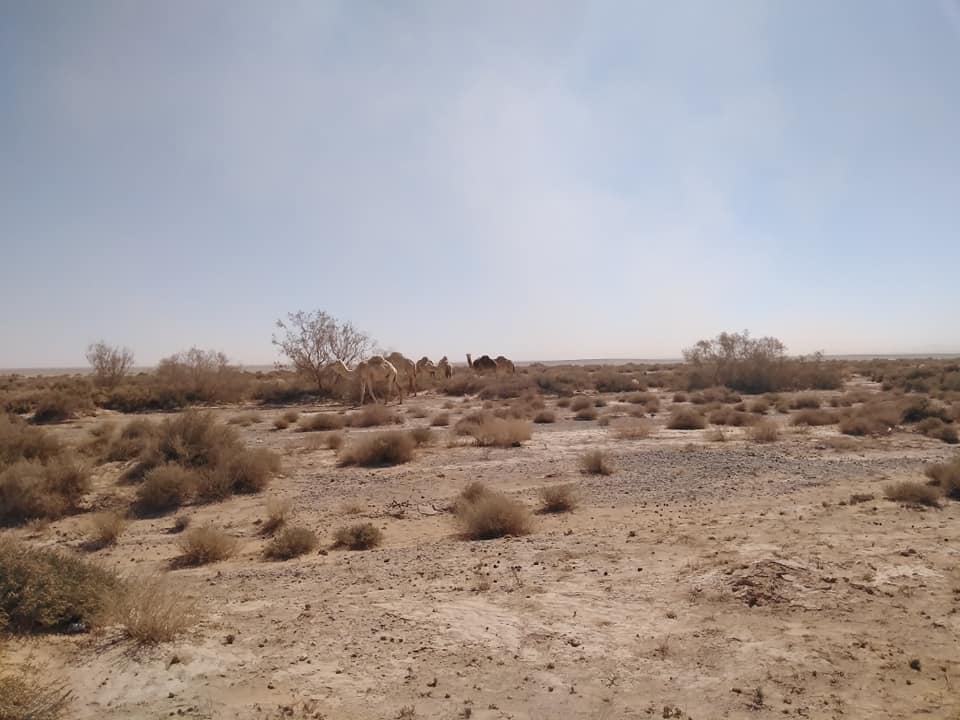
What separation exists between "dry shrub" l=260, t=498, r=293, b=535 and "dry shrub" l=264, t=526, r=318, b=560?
1257mm

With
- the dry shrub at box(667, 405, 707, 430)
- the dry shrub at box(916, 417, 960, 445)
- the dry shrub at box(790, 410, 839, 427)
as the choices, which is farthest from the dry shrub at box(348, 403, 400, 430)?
the dry shrub at box(916, 417, 960, 445)

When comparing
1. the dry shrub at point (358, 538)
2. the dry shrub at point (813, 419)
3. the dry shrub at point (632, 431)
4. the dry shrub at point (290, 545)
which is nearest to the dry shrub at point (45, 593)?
the dry shrub at point (290, 545)

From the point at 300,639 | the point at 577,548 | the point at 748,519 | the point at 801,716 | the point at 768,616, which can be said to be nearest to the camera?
the point at 801,716

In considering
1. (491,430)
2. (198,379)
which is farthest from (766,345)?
(198,379)

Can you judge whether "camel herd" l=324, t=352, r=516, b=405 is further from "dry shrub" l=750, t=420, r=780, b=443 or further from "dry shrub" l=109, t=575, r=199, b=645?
"dry shrub" l=109, t=575, r=199, b=645

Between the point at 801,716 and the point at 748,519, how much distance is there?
5603 millimetres

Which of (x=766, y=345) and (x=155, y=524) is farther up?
(x=766, y=345)

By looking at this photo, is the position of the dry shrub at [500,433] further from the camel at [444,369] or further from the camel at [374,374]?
the camel at [444,369]

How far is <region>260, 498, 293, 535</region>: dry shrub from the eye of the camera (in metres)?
10.4

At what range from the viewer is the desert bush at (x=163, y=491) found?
38.5ft

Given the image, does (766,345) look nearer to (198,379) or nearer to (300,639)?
(198,379)

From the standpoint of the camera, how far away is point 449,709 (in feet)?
15.5

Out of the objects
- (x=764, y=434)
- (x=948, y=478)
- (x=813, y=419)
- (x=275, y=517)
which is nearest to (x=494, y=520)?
(x=275, y=517)

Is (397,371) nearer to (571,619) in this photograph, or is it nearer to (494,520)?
(494,520)
